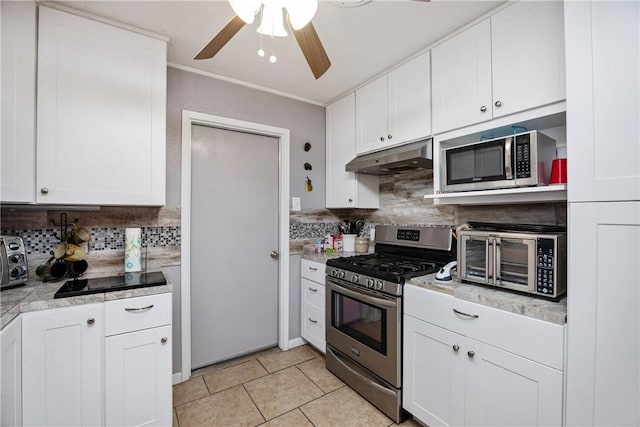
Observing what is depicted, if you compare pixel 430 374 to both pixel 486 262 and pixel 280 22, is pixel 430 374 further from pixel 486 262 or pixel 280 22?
pixel 280 22

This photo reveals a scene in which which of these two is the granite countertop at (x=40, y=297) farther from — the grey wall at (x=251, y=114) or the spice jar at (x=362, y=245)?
the spice jar at (x=362, y=245)

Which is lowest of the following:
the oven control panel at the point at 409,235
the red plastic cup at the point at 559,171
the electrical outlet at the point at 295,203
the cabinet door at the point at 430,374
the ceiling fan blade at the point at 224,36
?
the cabinet door at the point at 430,374

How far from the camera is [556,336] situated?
1.21m

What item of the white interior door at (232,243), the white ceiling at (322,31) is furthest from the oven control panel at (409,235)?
the white ceiling at (322,31)

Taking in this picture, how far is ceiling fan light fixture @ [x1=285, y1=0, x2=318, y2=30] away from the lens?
3.36 ft

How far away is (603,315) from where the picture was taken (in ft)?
3.59

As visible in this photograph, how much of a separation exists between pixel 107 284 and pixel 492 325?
81.1 inches

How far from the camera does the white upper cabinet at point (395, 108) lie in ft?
6.68

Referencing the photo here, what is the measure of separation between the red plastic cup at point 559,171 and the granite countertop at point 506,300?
0.57m

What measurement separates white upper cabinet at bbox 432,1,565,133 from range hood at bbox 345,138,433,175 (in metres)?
0.16

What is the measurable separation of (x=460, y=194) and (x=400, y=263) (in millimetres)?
698

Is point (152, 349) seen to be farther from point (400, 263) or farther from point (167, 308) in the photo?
point (400, 263)

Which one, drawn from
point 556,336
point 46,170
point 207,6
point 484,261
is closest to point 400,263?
point 484,261

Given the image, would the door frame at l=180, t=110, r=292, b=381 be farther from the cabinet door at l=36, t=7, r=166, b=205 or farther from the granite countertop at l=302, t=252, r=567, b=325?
the granite countertop at l=302, t=252, r=567, b=325
